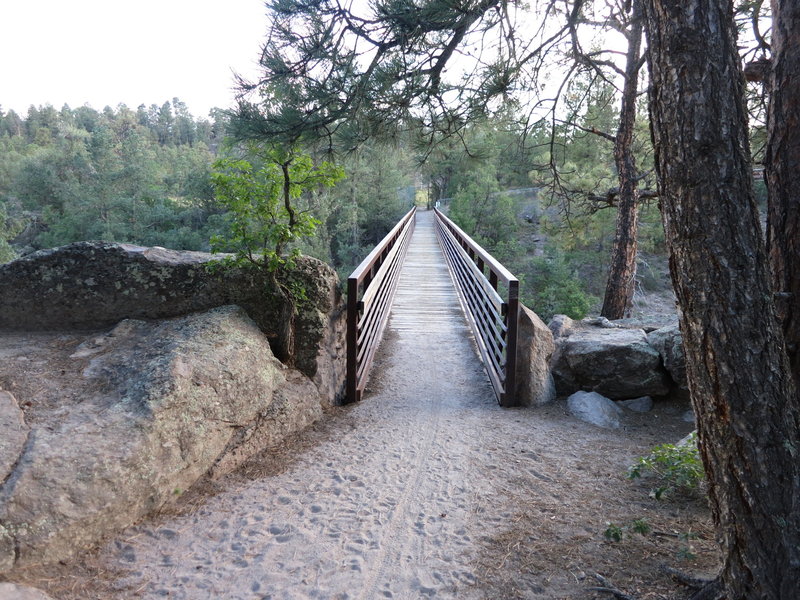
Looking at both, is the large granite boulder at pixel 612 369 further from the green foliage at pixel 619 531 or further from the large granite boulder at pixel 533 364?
the green foliage at pixel 619 531

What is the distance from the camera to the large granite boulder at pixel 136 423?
2193mm

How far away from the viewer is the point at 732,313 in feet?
5.74

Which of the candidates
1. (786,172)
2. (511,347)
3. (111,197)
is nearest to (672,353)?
(511,347)

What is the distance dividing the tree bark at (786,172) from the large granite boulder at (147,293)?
3.26 meters

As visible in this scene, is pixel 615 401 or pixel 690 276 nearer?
pixel 690 276

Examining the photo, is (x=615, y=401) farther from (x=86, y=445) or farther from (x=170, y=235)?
(x=170, y=235)

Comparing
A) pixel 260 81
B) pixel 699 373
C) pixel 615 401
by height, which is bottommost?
pixel 615 401

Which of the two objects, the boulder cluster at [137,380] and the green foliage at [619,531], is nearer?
the boulder cluster at [137,380]

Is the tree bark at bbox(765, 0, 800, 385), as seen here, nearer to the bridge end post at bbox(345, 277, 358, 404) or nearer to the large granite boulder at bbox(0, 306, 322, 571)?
the large granite boulder at bbox(0, 306, 322, 571)

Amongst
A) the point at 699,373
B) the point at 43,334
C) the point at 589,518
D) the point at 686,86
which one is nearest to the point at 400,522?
the point at 589,518

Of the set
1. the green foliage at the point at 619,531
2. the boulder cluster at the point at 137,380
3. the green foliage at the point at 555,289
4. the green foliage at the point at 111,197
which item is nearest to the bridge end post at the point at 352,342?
the boulder cluster at the point at 137,380

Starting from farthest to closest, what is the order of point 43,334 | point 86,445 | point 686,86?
1. point 43,334
2. point 86,445
3. point 686,86

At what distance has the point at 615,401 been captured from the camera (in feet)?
16.9

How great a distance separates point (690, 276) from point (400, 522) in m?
1.94
